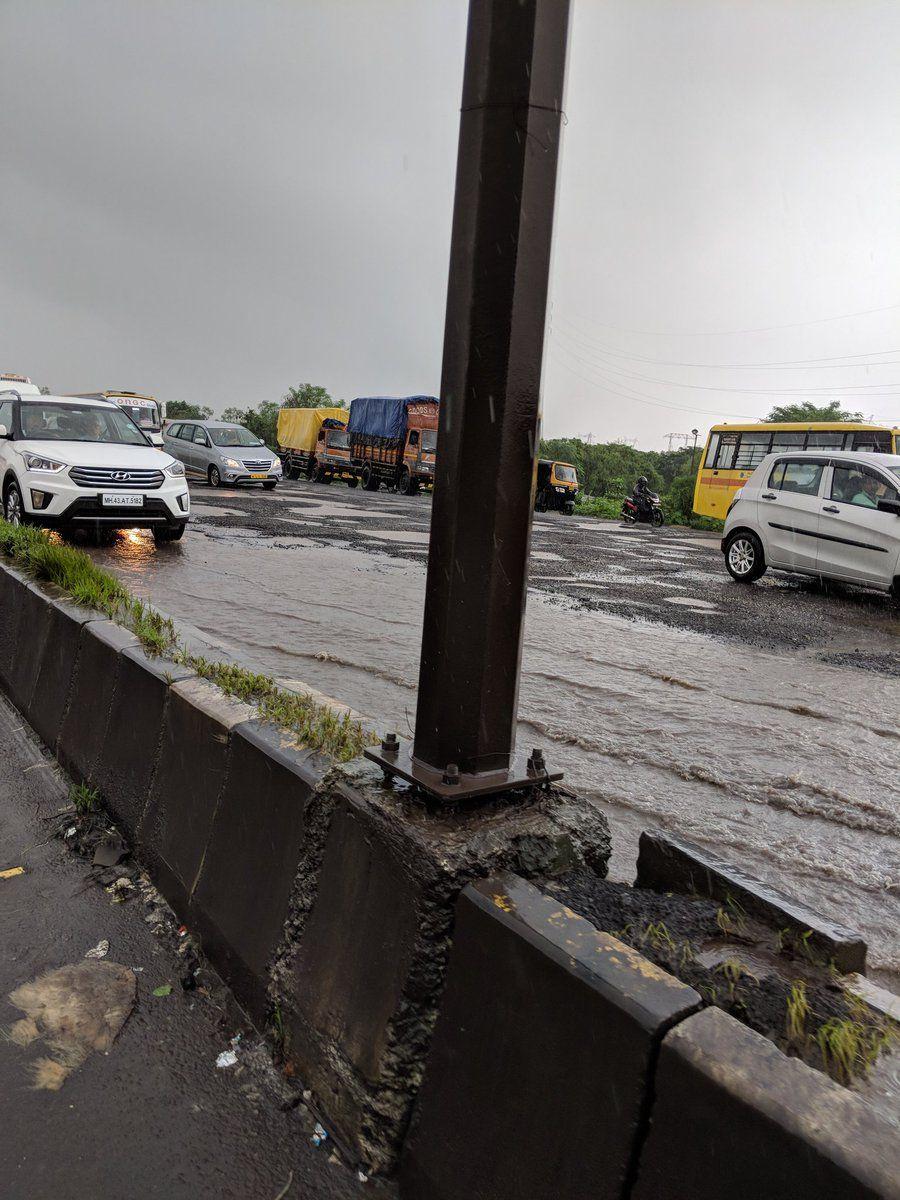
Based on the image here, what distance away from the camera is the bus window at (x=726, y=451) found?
2508cm

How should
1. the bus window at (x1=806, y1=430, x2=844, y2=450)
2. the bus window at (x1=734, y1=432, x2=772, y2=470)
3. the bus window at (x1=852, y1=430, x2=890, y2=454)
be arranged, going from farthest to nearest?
the bus window at (x1=734, y1=432, x2=772, y2=470) → the bus window at (x1=806, y1=430, x2=844, y2=450) → the bus window at (x1=852, y1=430, x2=890, y2=454)

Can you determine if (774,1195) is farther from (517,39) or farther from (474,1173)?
(517,39)

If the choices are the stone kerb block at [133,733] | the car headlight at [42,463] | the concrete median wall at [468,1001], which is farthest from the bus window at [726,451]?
the concrete median wall at [468,1001]

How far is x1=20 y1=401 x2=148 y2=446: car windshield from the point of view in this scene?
10.6 meters

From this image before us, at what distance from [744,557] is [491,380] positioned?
35.4ft

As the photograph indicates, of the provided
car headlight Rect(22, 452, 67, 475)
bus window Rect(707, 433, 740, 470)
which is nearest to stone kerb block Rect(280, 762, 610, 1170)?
car headlight Rect(22, 452, 67, 475)

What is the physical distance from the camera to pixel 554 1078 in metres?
1.51

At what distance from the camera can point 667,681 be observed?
5.80m

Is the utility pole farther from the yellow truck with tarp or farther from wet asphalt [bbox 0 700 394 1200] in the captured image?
the yellow truck with tarp

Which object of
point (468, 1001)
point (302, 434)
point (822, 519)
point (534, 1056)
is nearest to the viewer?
point (534, 1056)

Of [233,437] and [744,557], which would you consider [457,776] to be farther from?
[233,437]

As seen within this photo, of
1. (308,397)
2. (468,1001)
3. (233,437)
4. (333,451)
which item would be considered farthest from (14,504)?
(308,397)

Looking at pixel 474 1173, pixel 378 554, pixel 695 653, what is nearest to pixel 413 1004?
pixel 474 1173

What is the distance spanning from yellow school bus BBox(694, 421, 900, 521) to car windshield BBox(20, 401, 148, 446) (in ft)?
54.6
